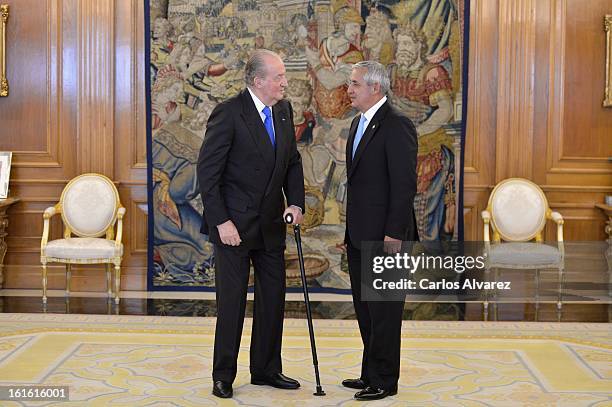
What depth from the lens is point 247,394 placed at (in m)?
4.97

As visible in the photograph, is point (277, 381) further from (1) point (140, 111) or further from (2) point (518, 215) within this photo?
(1) point (140, 111)

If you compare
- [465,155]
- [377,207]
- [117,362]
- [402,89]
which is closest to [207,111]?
[402,89]

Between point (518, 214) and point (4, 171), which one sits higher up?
point (4, 171)

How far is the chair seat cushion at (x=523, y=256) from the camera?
7773 millimetres

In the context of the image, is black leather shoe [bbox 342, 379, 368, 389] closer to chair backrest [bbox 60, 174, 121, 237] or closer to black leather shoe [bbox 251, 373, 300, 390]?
black leather shoe [bbox 251, 373, 300, 390]

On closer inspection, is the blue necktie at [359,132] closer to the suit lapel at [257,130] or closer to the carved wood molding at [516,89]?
the suit lapel at [257,130]

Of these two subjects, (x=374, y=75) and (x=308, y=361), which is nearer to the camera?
(x=374, y=75)

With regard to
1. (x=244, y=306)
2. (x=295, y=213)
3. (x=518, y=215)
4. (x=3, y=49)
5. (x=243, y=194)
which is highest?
(x=3, y=49)

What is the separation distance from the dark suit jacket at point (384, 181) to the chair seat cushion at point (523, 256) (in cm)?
307

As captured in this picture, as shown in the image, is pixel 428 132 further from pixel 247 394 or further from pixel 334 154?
pixel 247 394

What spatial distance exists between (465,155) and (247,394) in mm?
4229

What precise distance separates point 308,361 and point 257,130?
1.57m

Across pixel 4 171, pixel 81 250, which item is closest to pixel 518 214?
pixel 81 250

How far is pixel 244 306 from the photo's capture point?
504cm
